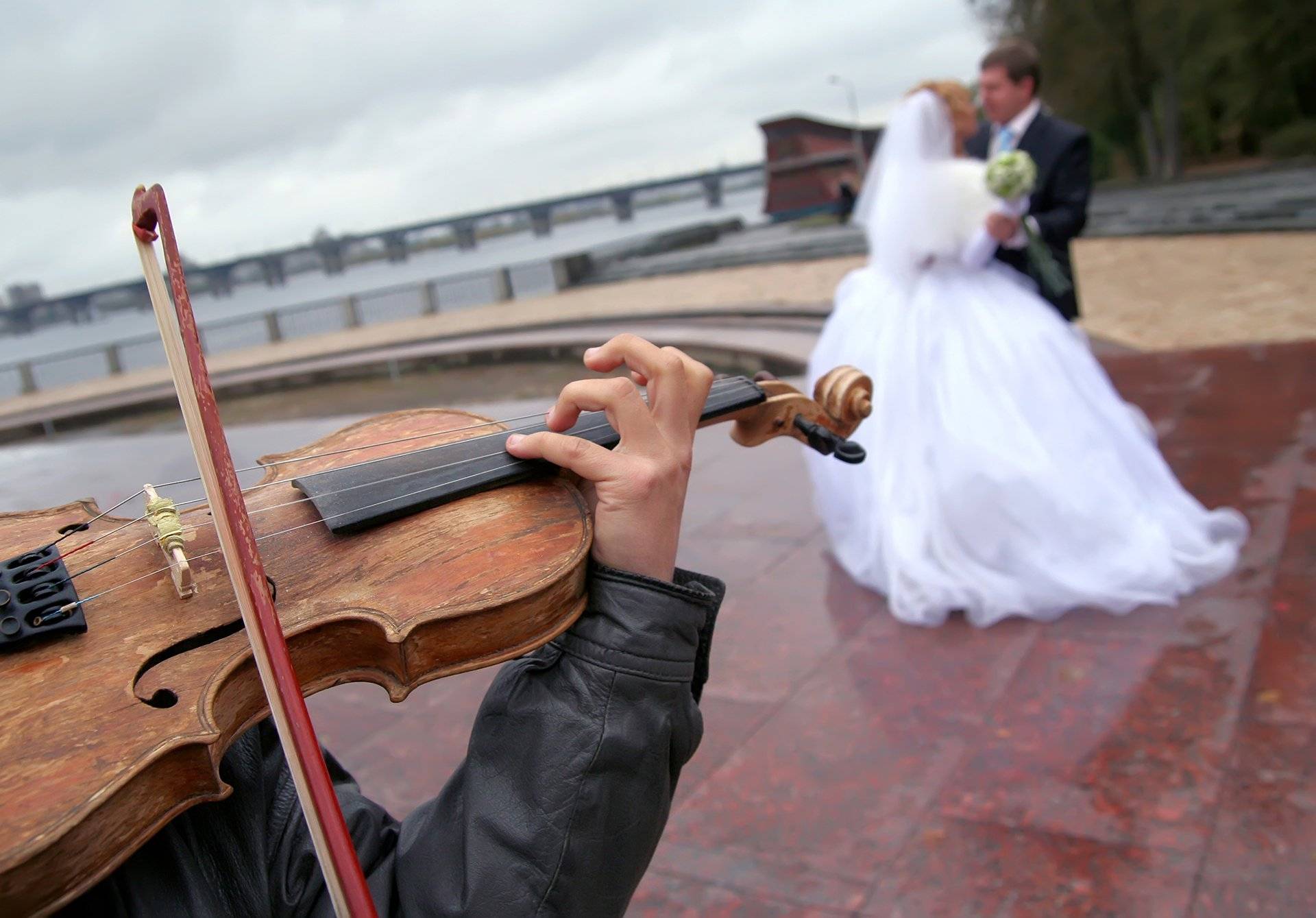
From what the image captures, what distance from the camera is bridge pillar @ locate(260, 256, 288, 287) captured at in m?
37.2

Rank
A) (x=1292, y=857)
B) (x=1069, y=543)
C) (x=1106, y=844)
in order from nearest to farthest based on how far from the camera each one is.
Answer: (x=1292, y=857) → (x=1106, y=844) → (x=1069, y=543)

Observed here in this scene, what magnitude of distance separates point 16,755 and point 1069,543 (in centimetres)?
323

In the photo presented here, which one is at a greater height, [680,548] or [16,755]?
[16,755]

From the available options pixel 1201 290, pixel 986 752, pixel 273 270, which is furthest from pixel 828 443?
pixel 273 270

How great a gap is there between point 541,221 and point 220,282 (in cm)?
1350

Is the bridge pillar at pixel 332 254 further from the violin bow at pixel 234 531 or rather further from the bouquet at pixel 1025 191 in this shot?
the violin bow at pixel 234 531

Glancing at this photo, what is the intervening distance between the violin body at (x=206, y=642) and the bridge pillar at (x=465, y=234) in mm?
39339

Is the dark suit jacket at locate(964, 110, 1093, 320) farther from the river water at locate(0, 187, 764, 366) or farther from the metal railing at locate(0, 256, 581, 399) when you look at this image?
the river water at locate(0, 187, 764, 366)

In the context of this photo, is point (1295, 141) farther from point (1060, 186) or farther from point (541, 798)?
point (541, 798)

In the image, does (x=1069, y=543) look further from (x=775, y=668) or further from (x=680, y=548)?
(x=680, y=548)

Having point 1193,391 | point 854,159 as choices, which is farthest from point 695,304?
point 854,159

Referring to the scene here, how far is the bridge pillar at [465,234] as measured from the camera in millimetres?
40062

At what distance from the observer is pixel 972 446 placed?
3.53 meters

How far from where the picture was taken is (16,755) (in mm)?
813
